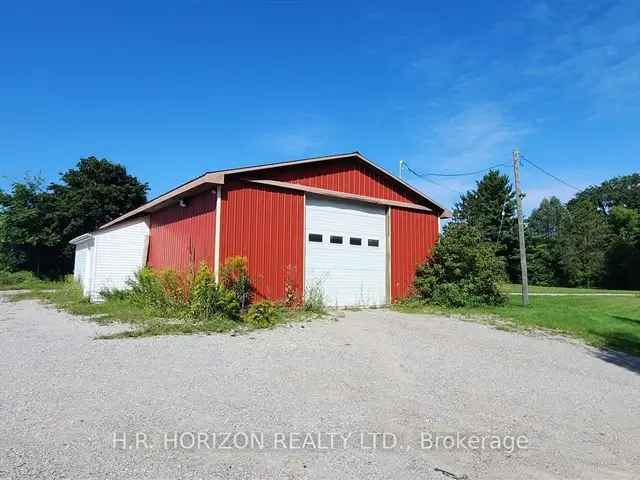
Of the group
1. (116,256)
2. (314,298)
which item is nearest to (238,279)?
(314,298)

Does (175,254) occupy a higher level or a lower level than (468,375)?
higher

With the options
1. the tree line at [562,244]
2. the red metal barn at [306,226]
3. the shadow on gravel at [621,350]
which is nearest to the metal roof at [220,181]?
the red metal barn at [306,226]

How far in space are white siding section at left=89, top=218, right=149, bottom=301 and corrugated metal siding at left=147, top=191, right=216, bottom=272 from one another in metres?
0.52

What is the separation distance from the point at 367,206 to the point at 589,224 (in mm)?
39770

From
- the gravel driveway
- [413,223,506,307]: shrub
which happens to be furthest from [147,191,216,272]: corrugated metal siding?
[413,223,506,307]: shrub

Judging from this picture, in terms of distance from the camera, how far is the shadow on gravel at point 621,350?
7255mm

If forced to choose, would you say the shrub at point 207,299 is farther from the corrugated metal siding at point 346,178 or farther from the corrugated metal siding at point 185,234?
the corrugated metal siding at point 346,178

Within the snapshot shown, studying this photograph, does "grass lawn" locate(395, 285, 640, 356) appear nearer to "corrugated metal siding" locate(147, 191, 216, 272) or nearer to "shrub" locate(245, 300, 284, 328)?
"shrub" locate(245, 300, 284, 328)

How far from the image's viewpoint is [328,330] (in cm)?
888

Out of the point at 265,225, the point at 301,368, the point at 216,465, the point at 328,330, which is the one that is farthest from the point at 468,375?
A: the point at 265,225

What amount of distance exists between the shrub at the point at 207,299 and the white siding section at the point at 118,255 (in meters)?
6.02

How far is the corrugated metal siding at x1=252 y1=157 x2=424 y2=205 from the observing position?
39.0 ft

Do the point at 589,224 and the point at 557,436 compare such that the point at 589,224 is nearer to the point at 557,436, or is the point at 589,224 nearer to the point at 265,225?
the point at 265,225

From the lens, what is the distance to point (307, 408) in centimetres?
455
